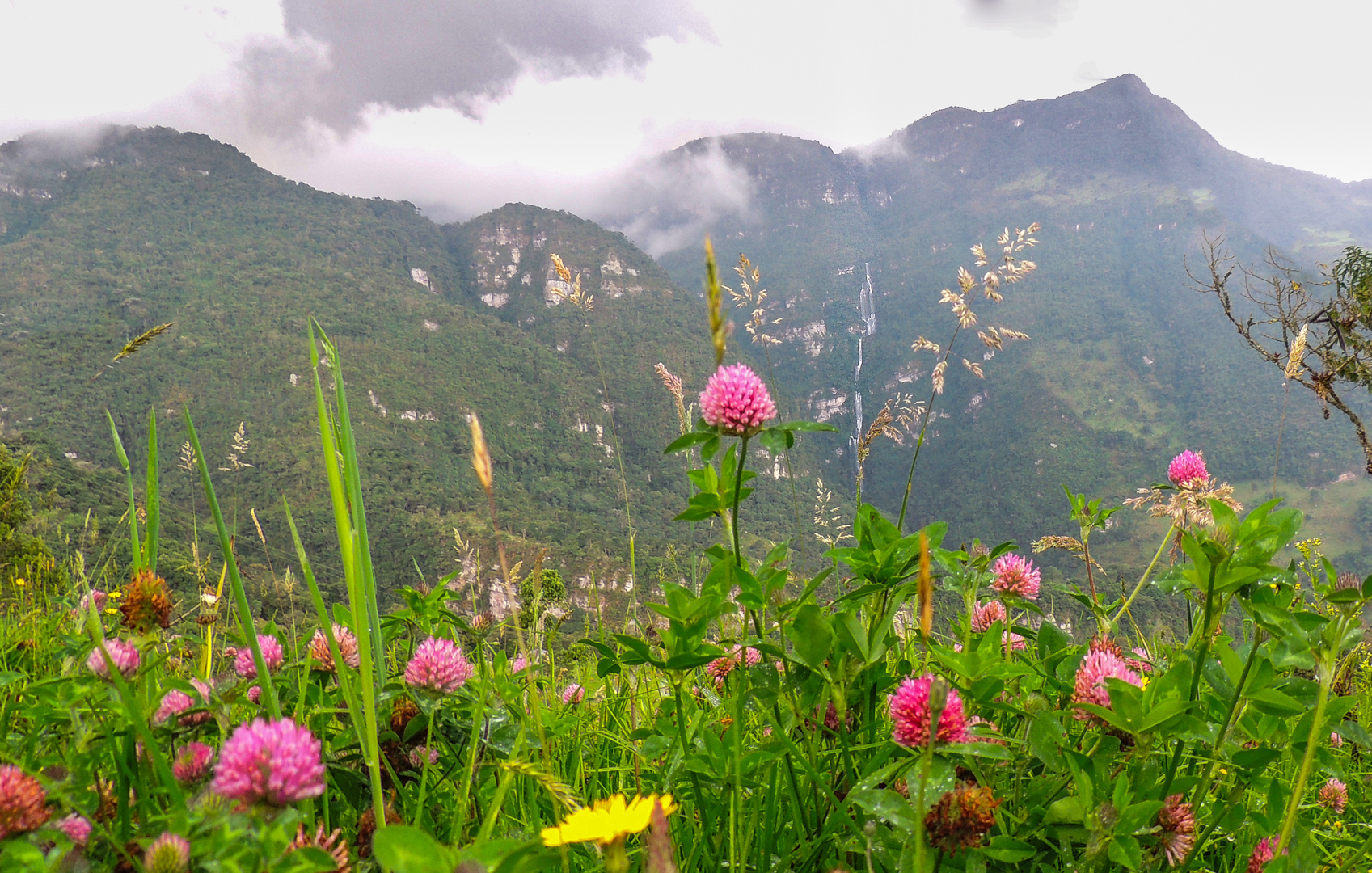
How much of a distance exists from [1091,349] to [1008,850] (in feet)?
516

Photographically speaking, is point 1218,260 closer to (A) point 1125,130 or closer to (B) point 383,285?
(B) point 383,285

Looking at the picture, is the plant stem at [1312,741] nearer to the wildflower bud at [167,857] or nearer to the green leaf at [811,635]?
the green leaf at [811,635]

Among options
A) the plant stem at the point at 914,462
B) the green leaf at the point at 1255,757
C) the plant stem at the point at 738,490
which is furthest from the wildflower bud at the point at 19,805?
the green leaf at the point at 1255,757

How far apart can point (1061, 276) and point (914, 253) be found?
133 feet

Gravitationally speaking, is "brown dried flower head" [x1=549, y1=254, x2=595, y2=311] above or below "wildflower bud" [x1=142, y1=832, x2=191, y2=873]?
above

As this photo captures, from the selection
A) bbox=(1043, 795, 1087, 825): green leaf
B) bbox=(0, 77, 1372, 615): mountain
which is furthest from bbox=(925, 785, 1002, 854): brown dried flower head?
bbox=(0, 77, 1372, 615): mountain

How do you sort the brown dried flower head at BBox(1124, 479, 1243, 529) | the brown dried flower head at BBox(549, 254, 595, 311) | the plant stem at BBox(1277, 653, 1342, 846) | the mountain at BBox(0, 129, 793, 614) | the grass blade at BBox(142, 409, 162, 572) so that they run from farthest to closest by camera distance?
the mountain at BBox(0, 129, 793, 614), the brown dried flower head at BBox(549, 254, 595, 311), the brown dried flower head at BBox(1124, 479, 1243, 529), the grass blade at BBox(142, 409, 162, 572), the plant stem at BBox(1277, 653, 1342, 846)

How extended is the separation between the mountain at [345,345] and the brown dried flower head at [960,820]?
39.5 metres

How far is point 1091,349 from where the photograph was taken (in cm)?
13300

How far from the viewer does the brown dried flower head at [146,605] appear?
1.02 meters

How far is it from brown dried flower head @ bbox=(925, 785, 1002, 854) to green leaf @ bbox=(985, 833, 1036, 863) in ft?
0.10

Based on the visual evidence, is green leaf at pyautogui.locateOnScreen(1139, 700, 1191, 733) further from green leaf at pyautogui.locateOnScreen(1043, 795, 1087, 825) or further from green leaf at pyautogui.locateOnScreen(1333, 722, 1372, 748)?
green leaf at pyautogui.locateOnScreen(1333, 722, 1372, 748)

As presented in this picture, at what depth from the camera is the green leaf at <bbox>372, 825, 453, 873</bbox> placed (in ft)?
1.82

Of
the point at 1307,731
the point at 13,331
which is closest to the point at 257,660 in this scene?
the point at 1307,731
